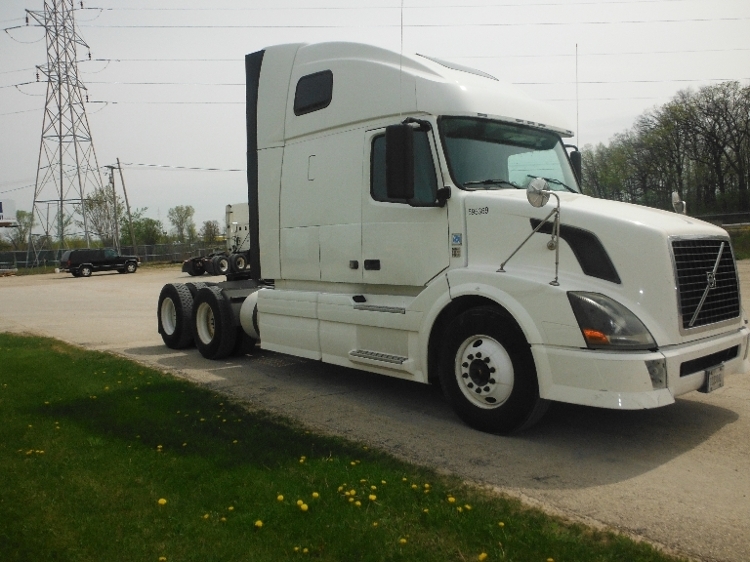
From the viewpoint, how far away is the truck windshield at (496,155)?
6504 mm

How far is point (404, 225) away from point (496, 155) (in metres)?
1.10

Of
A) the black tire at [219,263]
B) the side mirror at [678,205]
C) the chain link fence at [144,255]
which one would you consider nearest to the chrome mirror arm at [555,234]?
the side mirror at [678,205]

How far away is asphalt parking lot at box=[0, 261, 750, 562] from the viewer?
428cm

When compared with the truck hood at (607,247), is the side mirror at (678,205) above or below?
above

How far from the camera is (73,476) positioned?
4.96m

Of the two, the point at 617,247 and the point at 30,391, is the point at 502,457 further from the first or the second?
the point at 30,391

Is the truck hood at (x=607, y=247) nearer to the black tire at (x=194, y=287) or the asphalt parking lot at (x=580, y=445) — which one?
the asphalt parking lot at (x=580, y=445)

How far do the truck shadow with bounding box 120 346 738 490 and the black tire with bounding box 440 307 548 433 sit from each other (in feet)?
0.71

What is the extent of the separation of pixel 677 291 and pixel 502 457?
1839 mm

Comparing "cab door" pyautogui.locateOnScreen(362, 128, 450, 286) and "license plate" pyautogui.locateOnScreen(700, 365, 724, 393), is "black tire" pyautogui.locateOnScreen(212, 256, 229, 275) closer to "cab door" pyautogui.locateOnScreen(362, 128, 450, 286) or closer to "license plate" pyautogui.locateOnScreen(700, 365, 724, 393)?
"cab door" pyautogui.locateOnScreen(362, 128, 450, 286)

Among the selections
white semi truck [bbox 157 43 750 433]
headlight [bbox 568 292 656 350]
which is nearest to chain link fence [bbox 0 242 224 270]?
white semi truck [bbox 157 43 750 433]

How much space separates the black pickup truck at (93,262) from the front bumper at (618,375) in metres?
43.2

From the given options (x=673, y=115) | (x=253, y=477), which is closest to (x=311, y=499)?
(x=253, y=477)

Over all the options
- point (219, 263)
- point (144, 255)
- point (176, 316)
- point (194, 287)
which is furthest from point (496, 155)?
point (144, 255)
